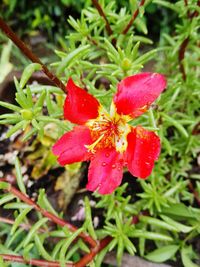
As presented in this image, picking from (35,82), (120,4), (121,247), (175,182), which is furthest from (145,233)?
(120,4)

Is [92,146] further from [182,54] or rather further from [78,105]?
[182,54]

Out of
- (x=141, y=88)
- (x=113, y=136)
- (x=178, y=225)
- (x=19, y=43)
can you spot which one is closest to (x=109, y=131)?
(x=113, y=136)

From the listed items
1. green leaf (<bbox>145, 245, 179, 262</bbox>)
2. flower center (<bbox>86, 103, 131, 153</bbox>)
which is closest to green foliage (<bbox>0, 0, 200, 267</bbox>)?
green leaf (<bbox>145, 245, 179, 262</bbox>)

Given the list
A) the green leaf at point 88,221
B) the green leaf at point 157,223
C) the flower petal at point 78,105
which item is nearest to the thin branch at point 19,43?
the flower petal at point 78,105

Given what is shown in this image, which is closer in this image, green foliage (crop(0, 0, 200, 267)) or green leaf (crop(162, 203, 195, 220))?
green foliage (crop(0, 0, 200, 267))

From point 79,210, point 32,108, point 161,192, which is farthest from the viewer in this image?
point 79,210

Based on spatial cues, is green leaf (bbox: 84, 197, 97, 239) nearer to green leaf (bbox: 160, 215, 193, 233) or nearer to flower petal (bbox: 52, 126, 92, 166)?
green leaf (bbox: 160, 215, 193, 233)

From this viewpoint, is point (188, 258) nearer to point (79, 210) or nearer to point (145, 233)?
point (145, 233)

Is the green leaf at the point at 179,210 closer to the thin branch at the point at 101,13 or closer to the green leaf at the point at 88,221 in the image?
the green leaf at the point at 88,221
